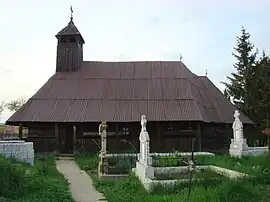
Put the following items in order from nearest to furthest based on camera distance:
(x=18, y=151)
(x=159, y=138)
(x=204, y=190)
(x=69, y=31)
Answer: (x=204, y=190)
(x=18, y=151)
(x=159, y=138)
(x=69, y=31)

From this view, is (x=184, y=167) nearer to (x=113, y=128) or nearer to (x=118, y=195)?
(x=118, y=195)

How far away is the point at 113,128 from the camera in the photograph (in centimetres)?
2777

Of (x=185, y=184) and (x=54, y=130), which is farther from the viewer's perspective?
(x=54, y=130)

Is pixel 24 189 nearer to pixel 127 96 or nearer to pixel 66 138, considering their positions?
pixel 66 138

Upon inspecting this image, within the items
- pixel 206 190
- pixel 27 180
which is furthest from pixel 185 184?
pixel 27 180

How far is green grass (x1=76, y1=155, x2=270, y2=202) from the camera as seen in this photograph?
895 centimetres

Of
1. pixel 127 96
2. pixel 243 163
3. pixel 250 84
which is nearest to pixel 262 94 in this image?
pixel 250 84

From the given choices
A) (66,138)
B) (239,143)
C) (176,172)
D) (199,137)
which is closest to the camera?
(176,172)

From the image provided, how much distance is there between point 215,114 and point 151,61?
731 cm

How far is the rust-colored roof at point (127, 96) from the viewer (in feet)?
87.1

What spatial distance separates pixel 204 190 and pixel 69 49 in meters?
24.3

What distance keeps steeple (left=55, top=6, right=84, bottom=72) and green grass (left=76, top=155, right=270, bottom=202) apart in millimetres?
17304

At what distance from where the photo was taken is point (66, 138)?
28250mm

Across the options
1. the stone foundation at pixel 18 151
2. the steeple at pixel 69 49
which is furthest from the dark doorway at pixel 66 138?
the stone foundation at pixel 18 151
